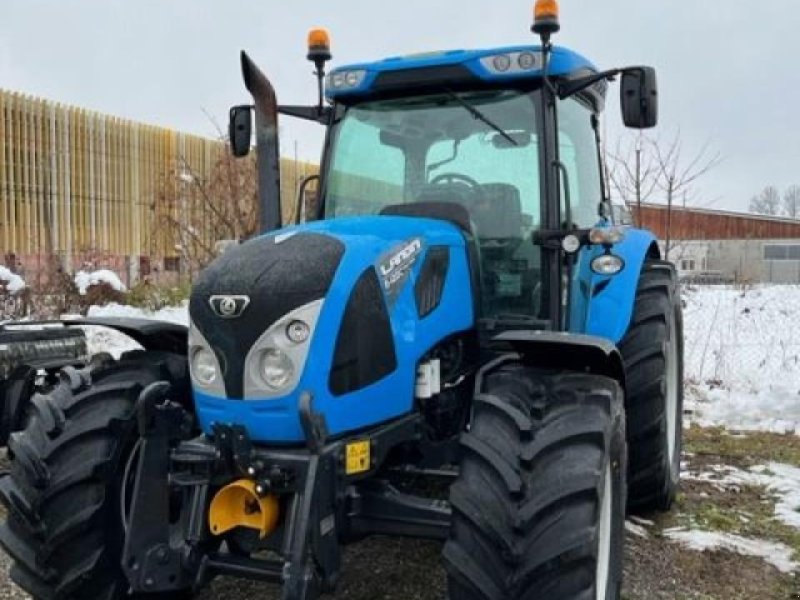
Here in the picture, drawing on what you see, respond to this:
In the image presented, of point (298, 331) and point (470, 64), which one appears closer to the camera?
point (298, 331)

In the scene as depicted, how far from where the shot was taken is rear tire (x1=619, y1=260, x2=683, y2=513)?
4621mm

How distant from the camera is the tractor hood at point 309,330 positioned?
9.66 ft

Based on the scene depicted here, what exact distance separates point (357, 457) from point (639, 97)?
6.72 feet

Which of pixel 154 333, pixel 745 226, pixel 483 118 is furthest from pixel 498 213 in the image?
pixel 745 226

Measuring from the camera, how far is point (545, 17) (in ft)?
12.1

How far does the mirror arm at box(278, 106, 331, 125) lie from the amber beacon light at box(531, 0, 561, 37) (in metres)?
1.28

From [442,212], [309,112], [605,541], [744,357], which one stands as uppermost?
[309,112]

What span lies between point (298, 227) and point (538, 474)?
144cm

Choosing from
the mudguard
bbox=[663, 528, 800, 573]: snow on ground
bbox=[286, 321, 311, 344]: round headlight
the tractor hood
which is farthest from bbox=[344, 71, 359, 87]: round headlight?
bbox=[663, 528, 800, 573]: snow on ground

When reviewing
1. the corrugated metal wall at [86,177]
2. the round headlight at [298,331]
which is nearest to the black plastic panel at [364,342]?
the round headlight at [298,331]

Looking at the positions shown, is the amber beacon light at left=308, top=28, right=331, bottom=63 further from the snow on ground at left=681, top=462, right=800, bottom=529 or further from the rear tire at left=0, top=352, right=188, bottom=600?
the snow on ground at left=681, top=462, right=800, bottom=529

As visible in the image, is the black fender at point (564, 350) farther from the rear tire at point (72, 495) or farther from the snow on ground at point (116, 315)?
the snow on ground at point (116, 315)

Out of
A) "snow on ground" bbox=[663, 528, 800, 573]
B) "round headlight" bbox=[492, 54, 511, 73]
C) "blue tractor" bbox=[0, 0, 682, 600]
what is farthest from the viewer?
"snow on ground" bbox=[663, 528, 800, 573]

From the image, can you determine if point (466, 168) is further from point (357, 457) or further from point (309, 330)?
point (357, 457)
